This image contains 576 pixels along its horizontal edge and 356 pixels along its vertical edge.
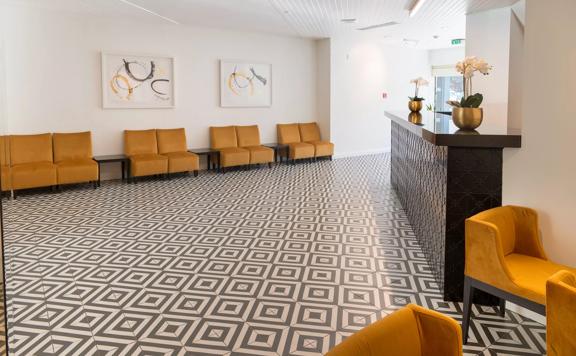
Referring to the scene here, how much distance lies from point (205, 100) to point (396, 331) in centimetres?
915

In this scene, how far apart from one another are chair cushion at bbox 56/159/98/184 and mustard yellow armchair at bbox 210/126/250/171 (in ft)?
8.70

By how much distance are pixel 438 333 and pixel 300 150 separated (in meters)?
9.31

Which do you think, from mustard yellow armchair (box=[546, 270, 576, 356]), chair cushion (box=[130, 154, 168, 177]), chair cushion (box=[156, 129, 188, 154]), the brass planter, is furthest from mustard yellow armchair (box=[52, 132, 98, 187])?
mustard yellow armchair (box=[546, 270, 576, 356])

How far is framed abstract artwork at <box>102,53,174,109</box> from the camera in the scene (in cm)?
884

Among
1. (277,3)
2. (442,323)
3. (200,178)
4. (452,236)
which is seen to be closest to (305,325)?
(452,236)

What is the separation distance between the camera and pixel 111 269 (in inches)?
173

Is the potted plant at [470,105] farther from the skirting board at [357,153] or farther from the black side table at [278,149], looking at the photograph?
the skirting board at [357,153]

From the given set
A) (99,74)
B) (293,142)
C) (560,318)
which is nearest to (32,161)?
(99,74)

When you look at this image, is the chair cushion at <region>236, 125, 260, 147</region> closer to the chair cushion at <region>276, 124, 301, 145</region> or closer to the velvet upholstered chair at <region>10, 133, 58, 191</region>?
the chair cushion at <region>276, 124, 301, 145</region>

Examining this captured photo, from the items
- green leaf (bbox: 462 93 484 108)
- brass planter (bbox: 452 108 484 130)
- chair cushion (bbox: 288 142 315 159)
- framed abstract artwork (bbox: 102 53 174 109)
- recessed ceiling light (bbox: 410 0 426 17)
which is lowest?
chair cushion (bbox: 288 142 315 159)

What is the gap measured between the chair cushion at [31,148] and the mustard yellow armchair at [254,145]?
12.9 ft

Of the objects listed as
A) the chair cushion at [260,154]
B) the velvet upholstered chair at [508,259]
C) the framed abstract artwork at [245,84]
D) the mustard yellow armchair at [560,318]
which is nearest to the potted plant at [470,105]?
the velvet upholstered chair at [508,259]

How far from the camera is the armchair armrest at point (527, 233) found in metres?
3.12

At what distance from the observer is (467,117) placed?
3652 millimetres
